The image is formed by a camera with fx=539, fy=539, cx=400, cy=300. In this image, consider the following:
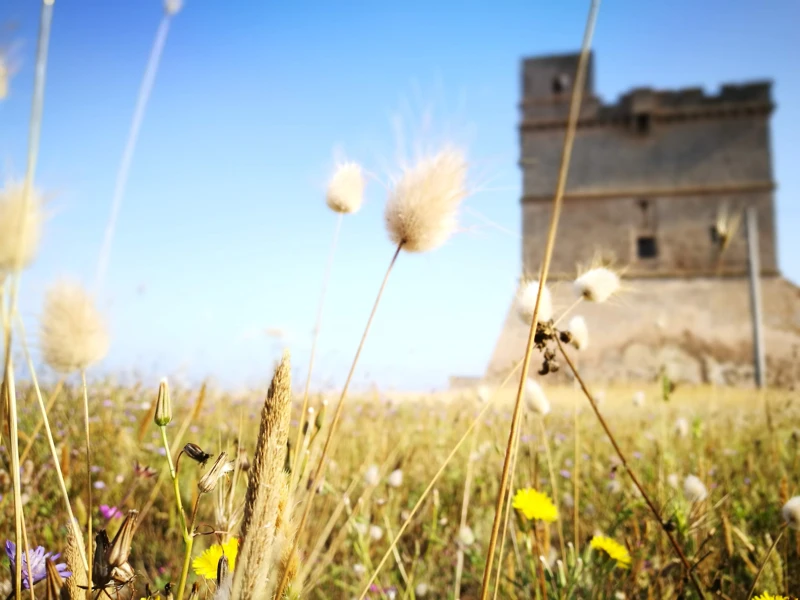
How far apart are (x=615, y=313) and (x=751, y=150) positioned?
17.6 ft

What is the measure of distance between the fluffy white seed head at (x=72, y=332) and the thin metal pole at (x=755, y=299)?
514 inches

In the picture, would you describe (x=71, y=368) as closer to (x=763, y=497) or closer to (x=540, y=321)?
(x=540, y=321)

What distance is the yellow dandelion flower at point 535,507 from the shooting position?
1.25m

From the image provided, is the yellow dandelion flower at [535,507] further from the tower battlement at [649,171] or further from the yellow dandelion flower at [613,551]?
the tower battlement at [649,171]

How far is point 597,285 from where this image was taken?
105cm

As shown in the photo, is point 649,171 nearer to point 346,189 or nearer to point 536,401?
point 536,401

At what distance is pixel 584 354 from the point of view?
12.1 metres

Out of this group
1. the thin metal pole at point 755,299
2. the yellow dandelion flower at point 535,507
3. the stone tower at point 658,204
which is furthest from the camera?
the stone tower at point 658,204

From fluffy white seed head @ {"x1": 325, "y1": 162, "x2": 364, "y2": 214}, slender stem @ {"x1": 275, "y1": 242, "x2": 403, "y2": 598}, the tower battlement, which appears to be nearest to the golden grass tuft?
slender stem @ {"x1": 275, "y1": 242, "x2": 403, "y2": 598}

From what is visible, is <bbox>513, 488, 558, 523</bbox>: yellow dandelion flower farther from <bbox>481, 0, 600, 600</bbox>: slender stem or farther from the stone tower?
the stone tower

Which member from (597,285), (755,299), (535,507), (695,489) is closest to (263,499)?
(597,285)

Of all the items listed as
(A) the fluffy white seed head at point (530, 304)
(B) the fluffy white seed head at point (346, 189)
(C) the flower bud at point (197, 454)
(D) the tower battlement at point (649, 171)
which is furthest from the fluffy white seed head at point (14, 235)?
(D) the tower battlement at point (649, 171)

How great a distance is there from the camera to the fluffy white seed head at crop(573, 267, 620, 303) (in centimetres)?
104

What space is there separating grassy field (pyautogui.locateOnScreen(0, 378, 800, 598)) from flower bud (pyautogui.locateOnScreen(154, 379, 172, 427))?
10 centimetres
